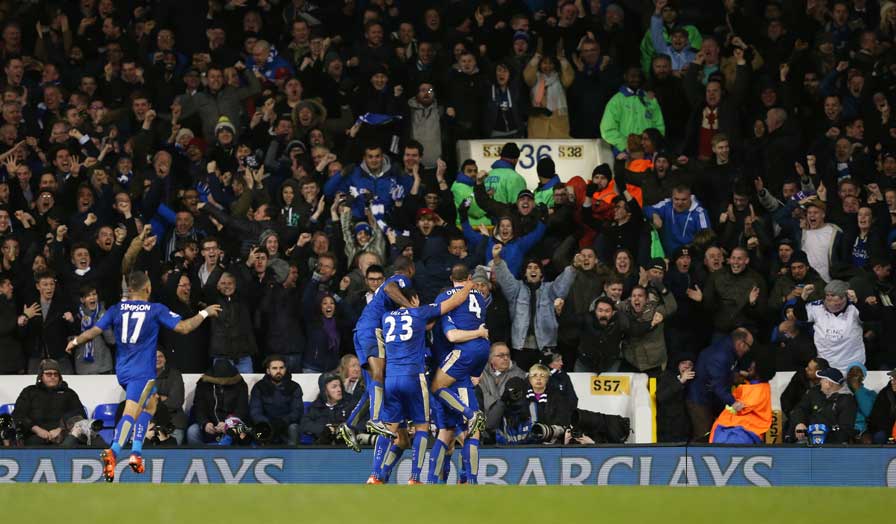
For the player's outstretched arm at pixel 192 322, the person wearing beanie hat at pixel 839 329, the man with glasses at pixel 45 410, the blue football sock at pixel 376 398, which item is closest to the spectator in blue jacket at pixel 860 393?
the person wearing beanie hat at pixel 839 329

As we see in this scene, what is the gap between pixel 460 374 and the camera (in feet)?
50.8

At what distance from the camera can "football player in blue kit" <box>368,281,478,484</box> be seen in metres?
15.2

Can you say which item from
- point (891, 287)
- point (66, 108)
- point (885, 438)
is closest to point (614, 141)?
point (891, 287)

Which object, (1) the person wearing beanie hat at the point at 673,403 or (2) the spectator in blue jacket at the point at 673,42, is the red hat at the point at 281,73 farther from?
(1) the person wearing beanie hat at the point at 673,403

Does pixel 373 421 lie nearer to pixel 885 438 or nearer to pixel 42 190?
pixel 885 438

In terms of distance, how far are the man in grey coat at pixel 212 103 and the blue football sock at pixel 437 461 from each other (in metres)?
7.89

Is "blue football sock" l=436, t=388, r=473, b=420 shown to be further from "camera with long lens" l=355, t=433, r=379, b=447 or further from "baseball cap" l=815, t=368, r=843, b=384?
"baseball cap" l=815, t=368, r=843, b=384

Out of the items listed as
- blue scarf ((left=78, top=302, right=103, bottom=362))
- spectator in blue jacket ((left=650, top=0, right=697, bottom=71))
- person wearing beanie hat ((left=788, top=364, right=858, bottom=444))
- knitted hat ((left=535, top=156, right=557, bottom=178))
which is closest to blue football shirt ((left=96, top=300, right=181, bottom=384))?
blue scarf ((left=78, top=302, right=103, bottom=362))

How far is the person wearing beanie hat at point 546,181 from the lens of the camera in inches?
808

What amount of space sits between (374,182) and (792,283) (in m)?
5.35

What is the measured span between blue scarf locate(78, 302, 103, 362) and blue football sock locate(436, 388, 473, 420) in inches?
210

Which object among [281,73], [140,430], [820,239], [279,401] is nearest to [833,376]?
[820,239]

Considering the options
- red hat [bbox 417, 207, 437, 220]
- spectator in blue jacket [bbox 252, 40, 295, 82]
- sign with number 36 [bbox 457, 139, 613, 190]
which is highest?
spectator in blue jacket [bbox 252, 40, 295, 82]

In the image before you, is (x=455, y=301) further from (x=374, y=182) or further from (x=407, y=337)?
(x=374, y=182)
